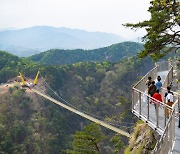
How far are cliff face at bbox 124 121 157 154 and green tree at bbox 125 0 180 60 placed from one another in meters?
3.48

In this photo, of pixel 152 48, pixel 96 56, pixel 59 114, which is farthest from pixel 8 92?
pixel 96 56

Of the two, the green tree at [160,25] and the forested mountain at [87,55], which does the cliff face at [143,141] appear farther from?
the forested mountain at [87,55]

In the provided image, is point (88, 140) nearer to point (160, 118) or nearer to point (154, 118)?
point (154, 118)

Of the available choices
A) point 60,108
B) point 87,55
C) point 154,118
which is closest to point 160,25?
point 154,118

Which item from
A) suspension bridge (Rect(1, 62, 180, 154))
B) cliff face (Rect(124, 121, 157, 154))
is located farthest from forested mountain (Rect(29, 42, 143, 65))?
suspension bridge (Rect(1, 62, 180, 154))

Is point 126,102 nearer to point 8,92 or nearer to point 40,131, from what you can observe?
Answer: point 40,131

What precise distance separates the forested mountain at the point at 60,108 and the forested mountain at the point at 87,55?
31.8m

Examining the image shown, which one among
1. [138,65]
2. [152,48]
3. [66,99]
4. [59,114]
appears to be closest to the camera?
[152,48]

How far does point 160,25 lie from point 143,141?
5163 millimetres

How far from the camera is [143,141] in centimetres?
1534

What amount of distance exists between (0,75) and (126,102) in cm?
4697

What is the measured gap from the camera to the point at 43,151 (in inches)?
2223

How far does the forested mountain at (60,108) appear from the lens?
56.9 m

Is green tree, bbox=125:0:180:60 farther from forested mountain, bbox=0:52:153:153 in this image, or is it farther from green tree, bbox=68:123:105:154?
forested mountain, bbox=0:52:153:153
